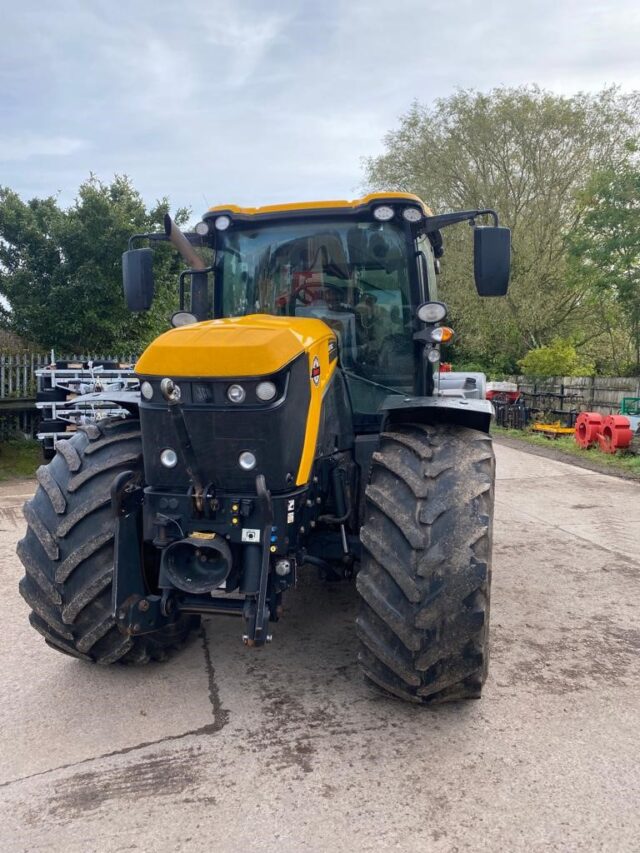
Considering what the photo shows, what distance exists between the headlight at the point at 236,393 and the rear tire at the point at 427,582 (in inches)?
28.7

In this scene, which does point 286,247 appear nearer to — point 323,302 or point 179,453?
point 323,302

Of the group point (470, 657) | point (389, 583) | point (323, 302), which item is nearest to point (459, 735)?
point (470, 657)

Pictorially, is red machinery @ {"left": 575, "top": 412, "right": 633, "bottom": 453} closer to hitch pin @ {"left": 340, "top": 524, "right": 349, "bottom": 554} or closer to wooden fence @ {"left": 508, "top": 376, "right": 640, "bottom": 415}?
wooden fence @ {"left": 508, "top": 376, "right": 640, "bottom": 415}

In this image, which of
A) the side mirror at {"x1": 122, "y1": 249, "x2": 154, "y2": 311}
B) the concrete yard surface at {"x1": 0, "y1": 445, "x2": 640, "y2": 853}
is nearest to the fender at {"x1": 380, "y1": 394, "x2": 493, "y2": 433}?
the concrete yard surface at {"x1": 0, "y1": 445, "x2": 640, "y2": 853}

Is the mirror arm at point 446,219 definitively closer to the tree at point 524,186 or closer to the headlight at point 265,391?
the headlight at point 265,391

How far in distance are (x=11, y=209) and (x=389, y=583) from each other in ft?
48.3

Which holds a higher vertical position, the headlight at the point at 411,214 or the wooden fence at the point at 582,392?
the headlight at the point at 411,214

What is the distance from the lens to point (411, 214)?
3.97 m

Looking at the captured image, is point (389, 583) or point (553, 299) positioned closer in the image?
point (389, 583)

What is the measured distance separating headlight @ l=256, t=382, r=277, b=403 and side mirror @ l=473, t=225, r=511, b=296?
157 centimetres

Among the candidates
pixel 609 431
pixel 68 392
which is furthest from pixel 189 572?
pixel 609 431

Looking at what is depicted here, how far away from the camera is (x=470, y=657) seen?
287cm

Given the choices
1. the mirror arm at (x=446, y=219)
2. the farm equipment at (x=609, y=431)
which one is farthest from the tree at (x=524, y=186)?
the mirror arm at (x=446, y=219)

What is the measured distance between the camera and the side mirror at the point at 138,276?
4238 millimetres
